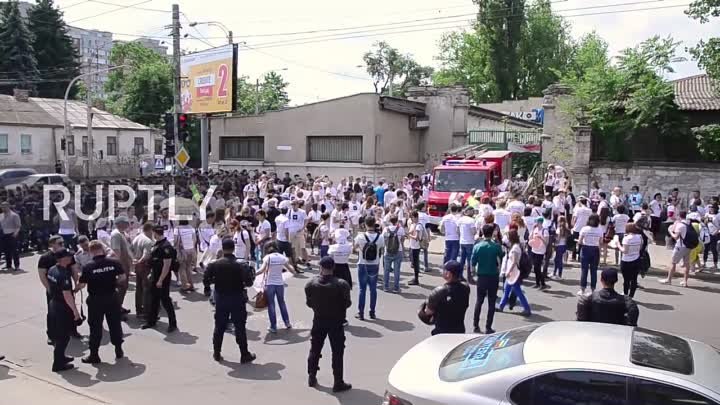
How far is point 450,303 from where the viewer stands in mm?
7516

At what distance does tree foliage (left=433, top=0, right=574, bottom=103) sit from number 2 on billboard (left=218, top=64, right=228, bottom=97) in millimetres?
31686

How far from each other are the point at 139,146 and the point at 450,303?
4759cm

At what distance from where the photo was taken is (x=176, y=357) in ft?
29.6

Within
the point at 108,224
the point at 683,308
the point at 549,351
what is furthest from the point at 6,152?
the point at 549,351

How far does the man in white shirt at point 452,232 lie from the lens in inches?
542

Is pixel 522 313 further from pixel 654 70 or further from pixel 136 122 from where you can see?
pixel 136 122

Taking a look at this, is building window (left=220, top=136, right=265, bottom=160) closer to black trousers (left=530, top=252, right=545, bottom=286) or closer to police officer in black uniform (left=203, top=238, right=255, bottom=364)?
black trousers (left=530, top=252, right=545, bottom=286)

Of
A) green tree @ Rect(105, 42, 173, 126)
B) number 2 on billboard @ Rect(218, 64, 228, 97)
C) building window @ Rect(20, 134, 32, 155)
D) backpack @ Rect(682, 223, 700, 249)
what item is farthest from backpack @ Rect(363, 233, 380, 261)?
green tree @ Rect(105, 42, 173, 126)

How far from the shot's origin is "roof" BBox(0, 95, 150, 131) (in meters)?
43.3

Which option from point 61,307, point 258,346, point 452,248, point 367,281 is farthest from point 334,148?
point 61,307

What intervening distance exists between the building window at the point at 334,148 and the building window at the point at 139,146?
940 inches

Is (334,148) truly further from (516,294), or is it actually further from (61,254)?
(61,254)

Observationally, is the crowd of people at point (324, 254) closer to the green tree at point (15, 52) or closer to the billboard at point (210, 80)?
the billboard at point (210, 80)

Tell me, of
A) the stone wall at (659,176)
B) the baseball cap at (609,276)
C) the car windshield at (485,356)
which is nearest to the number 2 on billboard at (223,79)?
the stone wall at (659,176)
